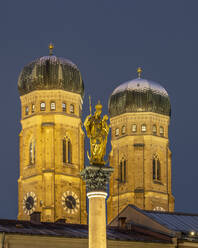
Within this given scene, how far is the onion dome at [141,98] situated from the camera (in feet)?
506

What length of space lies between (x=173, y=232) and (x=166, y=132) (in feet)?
216

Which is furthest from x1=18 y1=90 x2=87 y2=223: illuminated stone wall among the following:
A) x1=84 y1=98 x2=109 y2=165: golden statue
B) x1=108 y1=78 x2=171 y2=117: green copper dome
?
x1=84 y1=98 x2=109 y2=165: golden statue

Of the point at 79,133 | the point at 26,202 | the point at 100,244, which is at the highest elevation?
the point at 79,133

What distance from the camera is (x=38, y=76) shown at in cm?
14562

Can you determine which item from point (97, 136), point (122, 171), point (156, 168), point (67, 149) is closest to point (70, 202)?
point (67, 149)

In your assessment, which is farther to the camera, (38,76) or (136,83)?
(136,83)

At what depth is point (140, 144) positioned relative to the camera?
15400 centimetres

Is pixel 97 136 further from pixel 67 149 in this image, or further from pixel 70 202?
pixel 67 149

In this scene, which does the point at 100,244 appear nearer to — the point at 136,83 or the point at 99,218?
the point at 99,218

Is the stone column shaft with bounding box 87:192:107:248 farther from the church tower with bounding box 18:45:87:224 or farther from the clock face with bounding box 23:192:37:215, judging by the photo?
the clock face with bounding box 23:192:37:215

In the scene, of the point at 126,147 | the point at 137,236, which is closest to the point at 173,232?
the point at 137,236

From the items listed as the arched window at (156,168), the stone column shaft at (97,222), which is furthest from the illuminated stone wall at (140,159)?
the stone column shaft at (97,222)

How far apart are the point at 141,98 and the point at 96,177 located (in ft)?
320

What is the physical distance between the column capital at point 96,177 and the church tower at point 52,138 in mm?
84563
